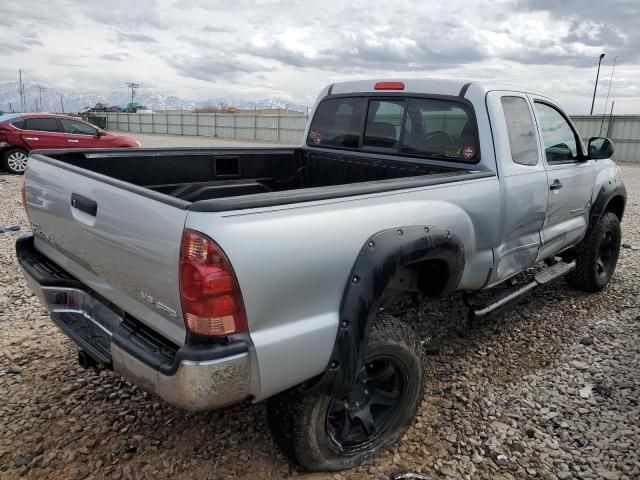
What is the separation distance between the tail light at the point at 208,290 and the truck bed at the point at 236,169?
3.79ft

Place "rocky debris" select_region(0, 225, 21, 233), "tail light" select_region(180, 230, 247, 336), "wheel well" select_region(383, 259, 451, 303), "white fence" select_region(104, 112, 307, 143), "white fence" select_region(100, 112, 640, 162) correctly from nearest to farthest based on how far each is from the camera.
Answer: "tail light" select_region(180, 230, 247, 336) → "wheel well" select_region(383, 259, 451, 303) → "rocky debris" select_region(0, 225, 21, 233) → "white fence" select_region(100, 112, 640, 162) → "white fence" select_region(104, 112, 307, 143)

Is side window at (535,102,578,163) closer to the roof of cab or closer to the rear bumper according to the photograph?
the roof of cab

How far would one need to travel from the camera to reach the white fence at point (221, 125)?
1303 inches

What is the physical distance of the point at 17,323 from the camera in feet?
12.9

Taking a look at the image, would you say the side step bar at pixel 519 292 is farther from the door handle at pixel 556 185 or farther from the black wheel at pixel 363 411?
the black wheel at pixel 363 411

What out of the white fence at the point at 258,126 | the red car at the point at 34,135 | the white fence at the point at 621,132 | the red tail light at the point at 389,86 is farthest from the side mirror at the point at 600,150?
the white fence at the point at 621,132

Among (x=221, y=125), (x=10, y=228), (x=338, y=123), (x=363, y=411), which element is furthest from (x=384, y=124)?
(x=221, y=125)

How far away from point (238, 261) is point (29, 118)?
1253cm

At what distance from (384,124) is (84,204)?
2316 mm

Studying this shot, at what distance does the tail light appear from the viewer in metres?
1.74

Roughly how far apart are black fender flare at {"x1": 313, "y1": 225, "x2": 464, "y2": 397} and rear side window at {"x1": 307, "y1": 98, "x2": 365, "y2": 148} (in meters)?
1.86

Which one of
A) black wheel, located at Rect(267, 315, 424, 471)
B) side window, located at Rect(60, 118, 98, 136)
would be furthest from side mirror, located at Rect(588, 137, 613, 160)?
side window, located at Rect(60, 118, 98, 136)

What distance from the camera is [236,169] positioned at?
13.4 ft

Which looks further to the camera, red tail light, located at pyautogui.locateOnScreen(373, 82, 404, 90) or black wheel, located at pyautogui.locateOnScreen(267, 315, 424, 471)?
red tail light, located at pyautogui.locateOnScreen(373, 82, 404, 90)
